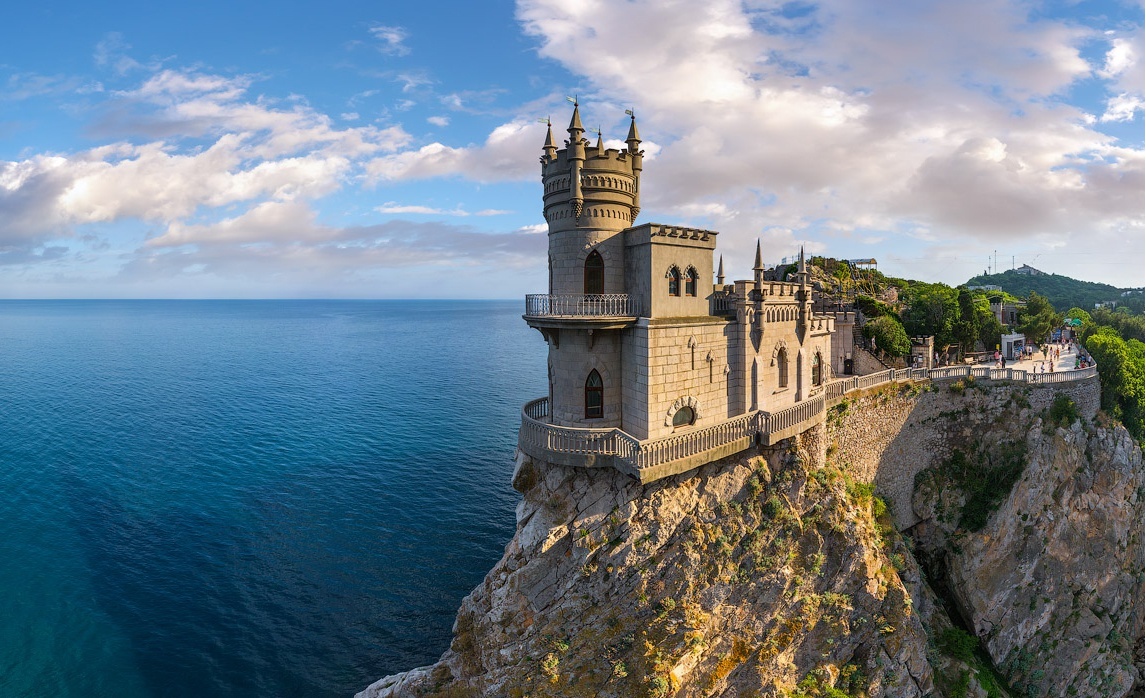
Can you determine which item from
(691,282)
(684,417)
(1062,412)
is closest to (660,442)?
(684,417)

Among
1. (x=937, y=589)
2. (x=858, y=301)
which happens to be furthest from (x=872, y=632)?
(x=858, y=301)

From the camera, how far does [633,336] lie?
2388cm

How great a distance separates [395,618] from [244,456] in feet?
97.1

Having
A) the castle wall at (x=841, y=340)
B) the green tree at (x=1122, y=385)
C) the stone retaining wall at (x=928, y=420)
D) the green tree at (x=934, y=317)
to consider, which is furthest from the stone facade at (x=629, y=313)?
the green tree at (x=934, y=317)

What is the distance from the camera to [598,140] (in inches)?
981

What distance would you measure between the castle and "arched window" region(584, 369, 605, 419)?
0.16 feet

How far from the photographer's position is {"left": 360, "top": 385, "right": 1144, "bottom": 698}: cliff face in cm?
2173

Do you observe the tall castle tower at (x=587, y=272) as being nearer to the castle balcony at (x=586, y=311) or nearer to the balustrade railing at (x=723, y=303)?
the castle balcony at (x=586, y=311)

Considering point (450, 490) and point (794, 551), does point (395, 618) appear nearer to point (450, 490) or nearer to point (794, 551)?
point (450, 490)

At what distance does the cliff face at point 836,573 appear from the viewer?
71.3 ft

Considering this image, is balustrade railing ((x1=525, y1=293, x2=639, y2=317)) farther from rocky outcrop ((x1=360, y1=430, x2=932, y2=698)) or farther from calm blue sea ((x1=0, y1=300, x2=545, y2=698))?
calm blue sea ((x1=0, y1=300, x2=545, y2=698))

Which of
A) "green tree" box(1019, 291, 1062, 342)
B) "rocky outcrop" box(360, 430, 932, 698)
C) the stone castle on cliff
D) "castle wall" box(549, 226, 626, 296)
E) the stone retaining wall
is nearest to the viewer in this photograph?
"rocky outcrop" box(360, 430, 932, 698)

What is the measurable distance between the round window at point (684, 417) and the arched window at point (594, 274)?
21.1 feet

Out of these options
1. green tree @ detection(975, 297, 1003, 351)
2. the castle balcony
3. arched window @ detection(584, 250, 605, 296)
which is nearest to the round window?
the castle balcony
